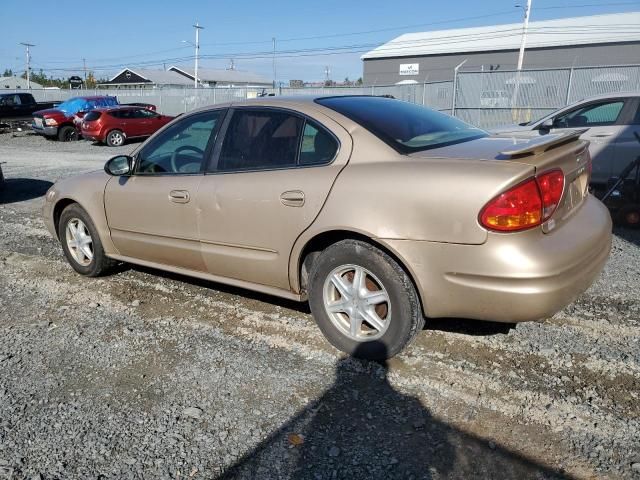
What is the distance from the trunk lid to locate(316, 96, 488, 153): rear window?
157mm

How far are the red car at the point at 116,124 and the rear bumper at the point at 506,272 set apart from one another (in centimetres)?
1866

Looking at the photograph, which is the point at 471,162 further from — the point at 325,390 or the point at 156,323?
the point at 156,323

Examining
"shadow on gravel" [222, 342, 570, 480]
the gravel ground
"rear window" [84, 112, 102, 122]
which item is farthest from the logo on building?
"shadow on gravel" [222, 342, 570, 480]

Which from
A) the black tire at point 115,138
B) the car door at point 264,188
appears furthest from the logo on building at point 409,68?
the car door at point 264,188

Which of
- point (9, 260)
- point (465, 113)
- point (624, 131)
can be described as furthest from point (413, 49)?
point (9, 260)

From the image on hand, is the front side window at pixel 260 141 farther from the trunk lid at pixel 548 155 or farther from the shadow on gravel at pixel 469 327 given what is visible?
the shadow on gravel at pixel 469 327

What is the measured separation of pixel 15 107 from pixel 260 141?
27.4 m

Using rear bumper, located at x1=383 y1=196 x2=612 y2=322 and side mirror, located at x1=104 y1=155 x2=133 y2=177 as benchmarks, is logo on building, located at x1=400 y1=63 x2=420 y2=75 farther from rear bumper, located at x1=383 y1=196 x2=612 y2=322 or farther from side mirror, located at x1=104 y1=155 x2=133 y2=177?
rear bumper, located at x1=383 y1=196 x2=612 y2=322

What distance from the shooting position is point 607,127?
7512mm

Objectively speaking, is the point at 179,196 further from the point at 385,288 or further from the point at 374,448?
the point at 374,448

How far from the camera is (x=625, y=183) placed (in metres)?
6.28

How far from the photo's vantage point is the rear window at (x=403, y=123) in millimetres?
3279

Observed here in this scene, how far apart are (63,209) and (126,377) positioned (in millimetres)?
2566

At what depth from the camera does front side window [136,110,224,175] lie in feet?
13.1
